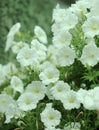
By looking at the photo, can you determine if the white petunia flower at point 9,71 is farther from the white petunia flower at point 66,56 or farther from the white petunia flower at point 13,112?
the white petunia flower at point 66,56

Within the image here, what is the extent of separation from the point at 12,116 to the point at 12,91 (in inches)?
13.5

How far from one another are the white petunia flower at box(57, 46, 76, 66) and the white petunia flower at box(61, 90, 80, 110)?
16 centimetres

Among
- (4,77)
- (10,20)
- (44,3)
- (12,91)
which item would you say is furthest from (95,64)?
(44,3)

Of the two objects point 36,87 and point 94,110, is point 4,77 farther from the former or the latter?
point 94,110

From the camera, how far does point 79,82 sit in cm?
241

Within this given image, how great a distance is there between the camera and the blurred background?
4707 mm

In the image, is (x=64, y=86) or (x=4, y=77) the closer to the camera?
(x=64, y=86)

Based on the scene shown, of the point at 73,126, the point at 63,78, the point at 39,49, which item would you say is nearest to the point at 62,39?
the point at 63,78

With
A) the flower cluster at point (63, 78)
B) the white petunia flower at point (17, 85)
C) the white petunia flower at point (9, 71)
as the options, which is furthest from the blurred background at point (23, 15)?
the flower cluster at point (63, 78)

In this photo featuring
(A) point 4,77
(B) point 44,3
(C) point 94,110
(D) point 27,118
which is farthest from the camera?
(B) point 44,3

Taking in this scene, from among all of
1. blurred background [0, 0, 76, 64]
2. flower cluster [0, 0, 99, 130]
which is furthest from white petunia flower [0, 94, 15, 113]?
blurred background [0, 0, 76, 64]

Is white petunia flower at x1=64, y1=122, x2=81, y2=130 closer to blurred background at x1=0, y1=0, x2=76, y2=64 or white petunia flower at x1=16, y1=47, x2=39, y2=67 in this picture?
white petunia flower at x1=16, y1=47, x2=39, y2=67

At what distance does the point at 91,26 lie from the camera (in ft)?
7.52

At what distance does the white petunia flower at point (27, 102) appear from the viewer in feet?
7.61
